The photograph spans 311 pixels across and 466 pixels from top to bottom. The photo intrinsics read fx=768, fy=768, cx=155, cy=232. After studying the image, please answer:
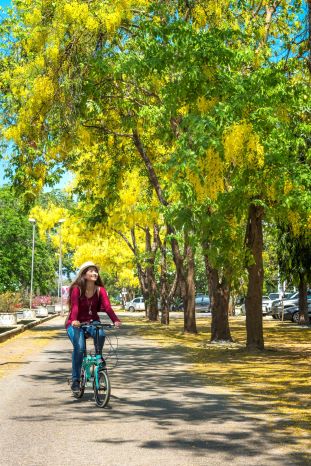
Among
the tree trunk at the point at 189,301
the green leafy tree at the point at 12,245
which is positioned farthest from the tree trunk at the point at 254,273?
the green leafy tree at the point at 12,245

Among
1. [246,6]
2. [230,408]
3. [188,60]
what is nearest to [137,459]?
[230,408]

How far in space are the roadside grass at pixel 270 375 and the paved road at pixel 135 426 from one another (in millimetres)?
325

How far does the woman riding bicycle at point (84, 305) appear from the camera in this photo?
10219mm

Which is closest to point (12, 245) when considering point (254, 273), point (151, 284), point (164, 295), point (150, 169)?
point (151, 284)

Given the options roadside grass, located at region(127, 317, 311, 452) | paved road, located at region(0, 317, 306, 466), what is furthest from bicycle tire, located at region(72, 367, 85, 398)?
roadside grass, located at region(127, 317, 311, 452)

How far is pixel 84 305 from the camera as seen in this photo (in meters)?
10.3

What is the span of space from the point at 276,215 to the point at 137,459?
1179 centimetres

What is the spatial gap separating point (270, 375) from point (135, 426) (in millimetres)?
6528

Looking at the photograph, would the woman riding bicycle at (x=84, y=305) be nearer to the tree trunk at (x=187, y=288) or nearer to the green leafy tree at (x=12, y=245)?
the tree trunk at (x=187, y=288)

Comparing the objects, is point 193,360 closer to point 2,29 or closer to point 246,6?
point 246,6

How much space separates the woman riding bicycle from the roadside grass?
244cm

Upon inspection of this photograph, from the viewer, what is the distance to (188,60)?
16.1 m

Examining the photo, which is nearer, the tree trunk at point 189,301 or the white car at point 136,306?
the tree trunk at point 189,301

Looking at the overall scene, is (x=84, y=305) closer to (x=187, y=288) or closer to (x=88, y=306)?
(x=88, y=306)
